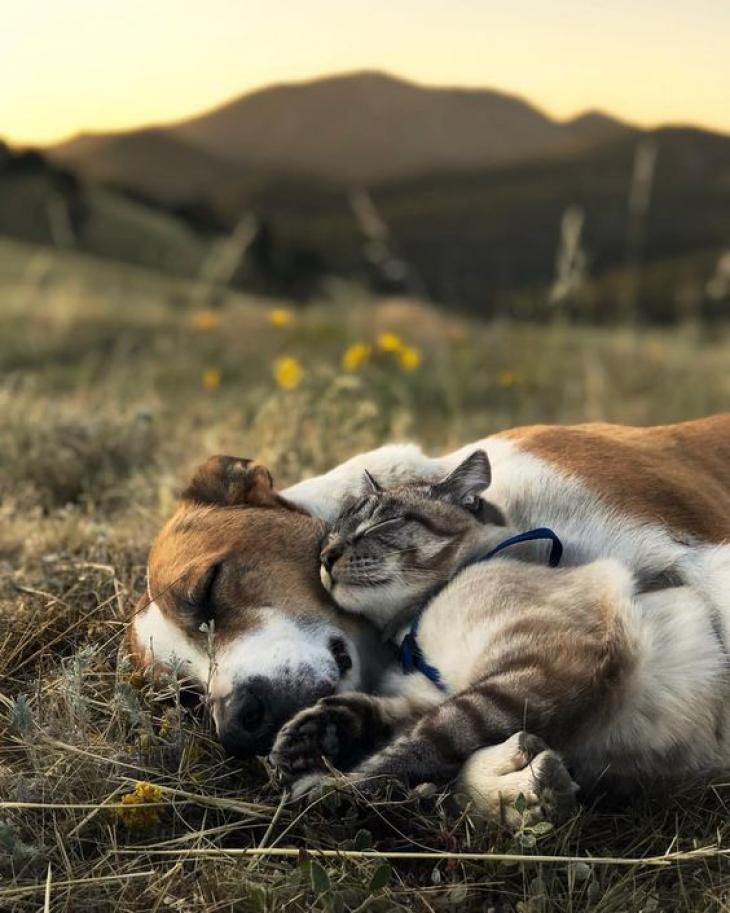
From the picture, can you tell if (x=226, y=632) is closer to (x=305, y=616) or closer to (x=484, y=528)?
(x=305, y=616)

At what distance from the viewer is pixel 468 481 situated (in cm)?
268

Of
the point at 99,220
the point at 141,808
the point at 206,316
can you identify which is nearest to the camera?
the point at 141,808

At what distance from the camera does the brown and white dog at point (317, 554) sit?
2.46 meters

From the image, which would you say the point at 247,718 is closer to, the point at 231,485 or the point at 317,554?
the point at 317,554

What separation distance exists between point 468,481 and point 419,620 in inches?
14.8

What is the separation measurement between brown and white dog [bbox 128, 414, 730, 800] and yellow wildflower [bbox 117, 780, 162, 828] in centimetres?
22

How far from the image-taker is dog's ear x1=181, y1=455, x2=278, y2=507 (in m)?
3.08

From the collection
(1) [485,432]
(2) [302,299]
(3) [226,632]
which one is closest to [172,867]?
(3) [226,632]

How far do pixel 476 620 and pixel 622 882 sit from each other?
0.62m

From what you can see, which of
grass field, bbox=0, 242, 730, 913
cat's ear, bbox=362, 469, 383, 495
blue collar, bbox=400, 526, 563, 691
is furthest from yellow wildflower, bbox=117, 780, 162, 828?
cat's ear, bbox=362, 469, 383, 495

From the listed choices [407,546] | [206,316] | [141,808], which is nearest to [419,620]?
[407,546]

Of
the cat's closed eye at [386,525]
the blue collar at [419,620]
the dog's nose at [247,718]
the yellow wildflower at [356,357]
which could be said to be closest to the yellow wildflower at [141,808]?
the dog's nose at [247,718]

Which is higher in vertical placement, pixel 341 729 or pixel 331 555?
pixel 331 555

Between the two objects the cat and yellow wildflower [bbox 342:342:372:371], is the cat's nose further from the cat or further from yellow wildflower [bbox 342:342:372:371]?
yellow wildflower [bbox 342:342:372:371]
